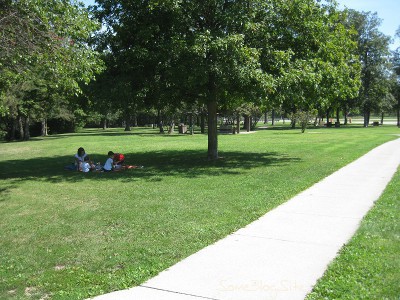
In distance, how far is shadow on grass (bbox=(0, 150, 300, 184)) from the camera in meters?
12.8

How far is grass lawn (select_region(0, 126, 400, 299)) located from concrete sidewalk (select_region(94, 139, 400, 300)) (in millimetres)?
284

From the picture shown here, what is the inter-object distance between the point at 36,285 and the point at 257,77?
378 inches

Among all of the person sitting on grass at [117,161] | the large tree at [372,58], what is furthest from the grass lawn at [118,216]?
the large tree at [372,58]

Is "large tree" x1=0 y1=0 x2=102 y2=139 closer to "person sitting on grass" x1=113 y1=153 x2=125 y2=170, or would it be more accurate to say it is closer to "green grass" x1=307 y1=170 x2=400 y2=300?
"person sitting on grass" x1=113 y1=153 x2=125 y2=170

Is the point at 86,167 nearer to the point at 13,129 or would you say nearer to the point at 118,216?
→ the point at 118,216

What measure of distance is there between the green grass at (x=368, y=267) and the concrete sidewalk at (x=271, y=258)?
14 centimetres

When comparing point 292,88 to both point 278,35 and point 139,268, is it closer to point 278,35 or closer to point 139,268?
point 278,35

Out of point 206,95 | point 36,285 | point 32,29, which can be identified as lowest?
point 36,285

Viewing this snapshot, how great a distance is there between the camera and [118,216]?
7555 mm

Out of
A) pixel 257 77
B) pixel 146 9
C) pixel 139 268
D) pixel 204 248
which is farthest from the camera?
pixel 146 9

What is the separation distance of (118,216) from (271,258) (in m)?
3.39

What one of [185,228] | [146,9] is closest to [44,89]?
[146,9]

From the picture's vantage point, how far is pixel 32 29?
29.7 ft

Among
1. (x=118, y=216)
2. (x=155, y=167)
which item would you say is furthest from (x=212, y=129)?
(x=118, y=216)
